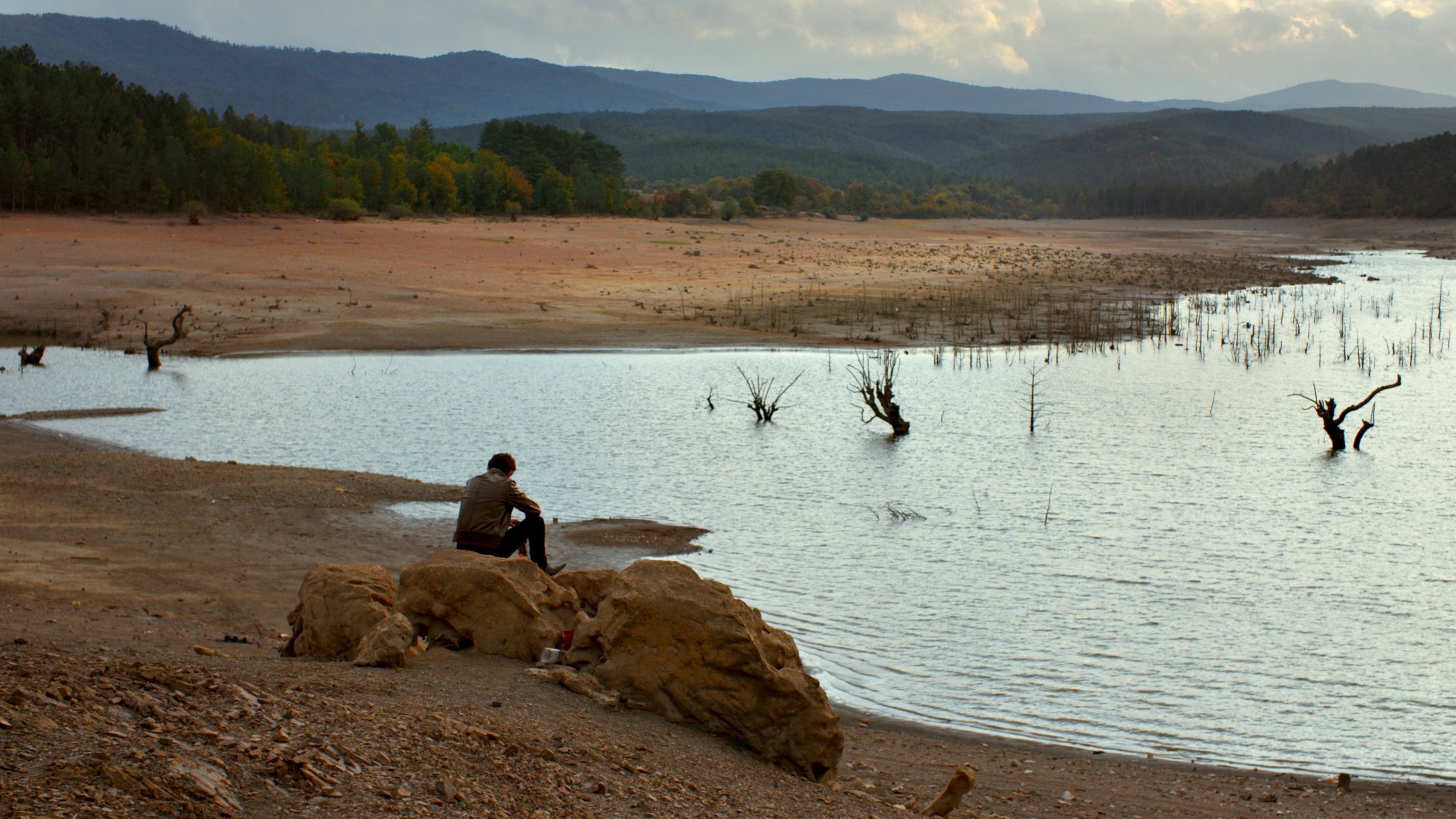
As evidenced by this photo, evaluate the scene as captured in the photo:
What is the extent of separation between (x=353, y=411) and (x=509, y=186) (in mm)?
68598

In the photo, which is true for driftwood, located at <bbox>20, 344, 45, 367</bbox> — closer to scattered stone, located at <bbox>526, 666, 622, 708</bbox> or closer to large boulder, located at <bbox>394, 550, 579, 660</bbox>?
large boulder, located at <bbox>394, 550, 579, 660</bbox>

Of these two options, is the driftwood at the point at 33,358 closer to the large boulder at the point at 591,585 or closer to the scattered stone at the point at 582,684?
the large boulder at the point at 591,585

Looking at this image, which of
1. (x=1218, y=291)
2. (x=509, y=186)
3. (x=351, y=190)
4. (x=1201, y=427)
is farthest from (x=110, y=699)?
(x=509, y=186)

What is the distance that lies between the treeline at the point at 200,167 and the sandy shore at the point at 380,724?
55.2m

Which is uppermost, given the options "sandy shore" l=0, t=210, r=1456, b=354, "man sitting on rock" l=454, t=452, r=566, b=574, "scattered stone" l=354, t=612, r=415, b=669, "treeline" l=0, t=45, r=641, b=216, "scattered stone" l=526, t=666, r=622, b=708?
"treeline" l=0, t=45, r=641, b=216

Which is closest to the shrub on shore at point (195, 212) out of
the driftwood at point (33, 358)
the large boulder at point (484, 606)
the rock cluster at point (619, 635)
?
the driftwood at point (33, 358)

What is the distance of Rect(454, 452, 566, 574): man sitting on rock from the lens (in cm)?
983

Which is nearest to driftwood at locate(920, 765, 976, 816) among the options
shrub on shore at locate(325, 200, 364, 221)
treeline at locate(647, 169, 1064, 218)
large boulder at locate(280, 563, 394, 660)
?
large boulder at locate(280, 563, 394, 660)

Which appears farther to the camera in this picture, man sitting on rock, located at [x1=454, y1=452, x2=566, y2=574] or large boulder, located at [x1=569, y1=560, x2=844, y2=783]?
man sitting on rock, located at [x1=454, y1=452, x2=566, y2=574]

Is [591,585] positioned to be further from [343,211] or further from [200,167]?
[343,211]

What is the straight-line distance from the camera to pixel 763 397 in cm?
2538

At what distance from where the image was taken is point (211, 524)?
13125 millimetres

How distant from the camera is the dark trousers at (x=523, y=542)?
966 centimetres

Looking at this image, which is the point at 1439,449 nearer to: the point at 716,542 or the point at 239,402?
the point at 716,542
